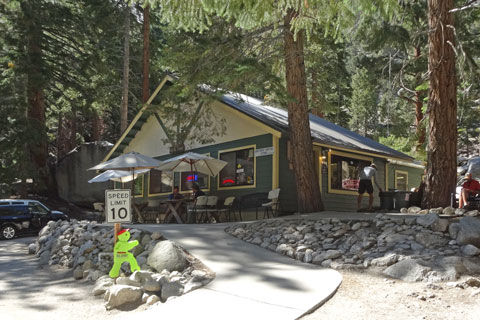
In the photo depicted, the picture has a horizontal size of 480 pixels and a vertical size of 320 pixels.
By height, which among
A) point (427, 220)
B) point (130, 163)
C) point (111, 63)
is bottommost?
point (427, 220)

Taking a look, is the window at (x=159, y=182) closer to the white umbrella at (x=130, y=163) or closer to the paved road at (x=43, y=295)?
the white umbrella at (x=130, y=163)

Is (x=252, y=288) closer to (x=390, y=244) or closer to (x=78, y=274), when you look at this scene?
(x=390, y=244)

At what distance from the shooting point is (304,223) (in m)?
9.48

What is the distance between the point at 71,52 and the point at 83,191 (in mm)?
7671

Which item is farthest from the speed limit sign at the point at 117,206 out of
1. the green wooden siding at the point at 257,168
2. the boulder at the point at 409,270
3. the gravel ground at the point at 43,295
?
the green wooden siding at the point at 257,168

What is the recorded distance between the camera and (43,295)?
7.31 metres

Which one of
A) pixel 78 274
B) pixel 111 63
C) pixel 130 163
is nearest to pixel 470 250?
pixel 78 274

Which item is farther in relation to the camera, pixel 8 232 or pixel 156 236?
pixel 8 232

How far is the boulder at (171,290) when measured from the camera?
243 inches

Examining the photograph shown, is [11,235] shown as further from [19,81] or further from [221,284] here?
[221,284]

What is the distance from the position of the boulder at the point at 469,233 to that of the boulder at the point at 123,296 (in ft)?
16.3

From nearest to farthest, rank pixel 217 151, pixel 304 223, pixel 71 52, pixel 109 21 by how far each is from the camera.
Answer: pixel 304 223, pixel 217 151, pixel 109 21, pixel 71 52

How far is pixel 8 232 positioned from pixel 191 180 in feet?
20.8

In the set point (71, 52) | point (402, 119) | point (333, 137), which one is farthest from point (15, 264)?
point (402, 119)
